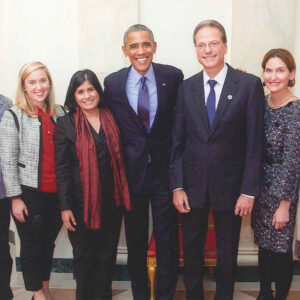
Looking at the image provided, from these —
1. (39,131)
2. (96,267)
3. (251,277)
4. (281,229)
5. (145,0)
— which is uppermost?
(145,0)

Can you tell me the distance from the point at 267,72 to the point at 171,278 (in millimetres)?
1439

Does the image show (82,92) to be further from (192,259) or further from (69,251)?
(69,251)

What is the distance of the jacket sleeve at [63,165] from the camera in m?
2.45

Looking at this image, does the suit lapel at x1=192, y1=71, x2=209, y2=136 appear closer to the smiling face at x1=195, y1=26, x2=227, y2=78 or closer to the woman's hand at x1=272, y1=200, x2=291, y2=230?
the smiling face at x1=195, y1=26, x2=227, y2=78

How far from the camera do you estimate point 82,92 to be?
2.49 m

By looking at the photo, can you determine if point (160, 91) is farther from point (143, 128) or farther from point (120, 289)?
point (120, 289)

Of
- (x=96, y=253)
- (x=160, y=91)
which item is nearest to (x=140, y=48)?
(x=160, y=91)

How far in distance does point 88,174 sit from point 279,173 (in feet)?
3.63

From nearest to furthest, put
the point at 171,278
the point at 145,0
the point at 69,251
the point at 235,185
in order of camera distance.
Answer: the point at 235,185, the point at 171,278, the point at 145,0, the point at 69,251

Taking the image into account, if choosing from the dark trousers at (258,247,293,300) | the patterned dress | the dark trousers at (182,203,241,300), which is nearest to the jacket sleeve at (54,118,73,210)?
the dark trousers at (182,203,241,300)

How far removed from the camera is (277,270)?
2.60 meters

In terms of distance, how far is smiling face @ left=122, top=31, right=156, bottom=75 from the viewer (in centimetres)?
253

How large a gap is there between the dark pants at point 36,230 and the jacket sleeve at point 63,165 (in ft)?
0.54

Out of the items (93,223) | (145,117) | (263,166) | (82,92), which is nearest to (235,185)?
(263,166)
